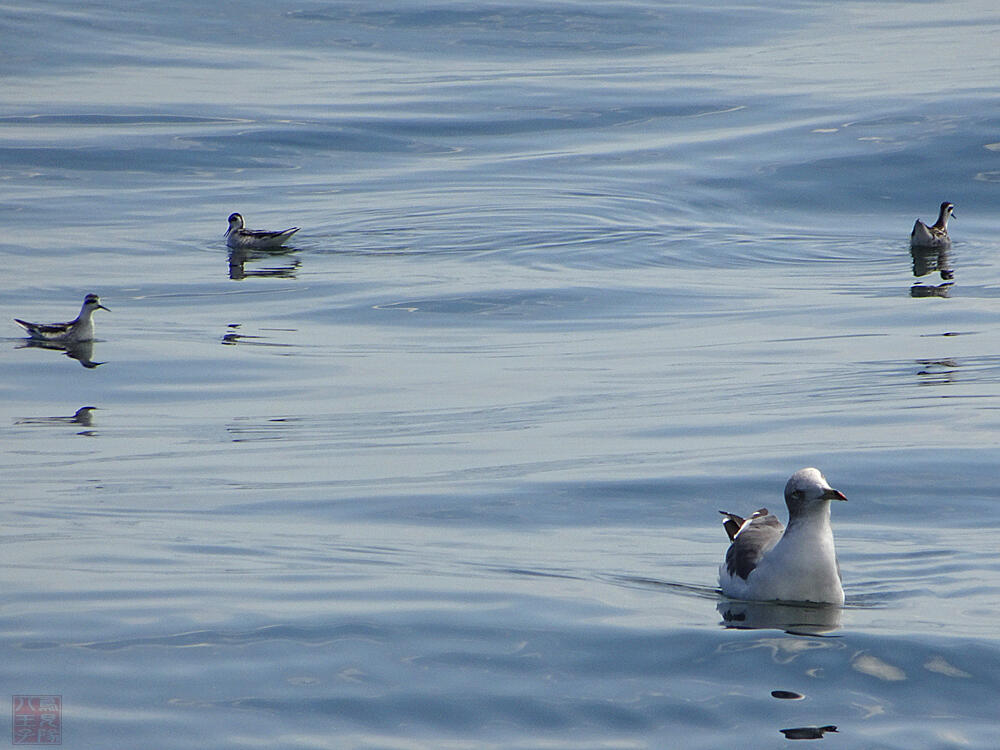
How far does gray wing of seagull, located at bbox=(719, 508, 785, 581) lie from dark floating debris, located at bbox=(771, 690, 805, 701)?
5.15 ft

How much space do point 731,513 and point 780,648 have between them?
2.92m

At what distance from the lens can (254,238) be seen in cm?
2592

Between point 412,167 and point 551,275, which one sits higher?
point 412,167

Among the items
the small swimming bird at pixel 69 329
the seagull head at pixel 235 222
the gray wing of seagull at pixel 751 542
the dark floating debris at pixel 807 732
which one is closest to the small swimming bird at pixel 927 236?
Answer: the seagull head at pixel 235 222

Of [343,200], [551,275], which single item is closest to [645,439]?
[551,275]

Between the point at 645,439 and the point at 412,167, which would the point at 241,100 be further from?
the point at 645,439

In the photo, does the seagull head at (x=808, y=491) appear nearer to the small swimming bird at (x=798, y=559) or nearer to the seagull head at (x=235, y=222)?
the small swimming bird at (x=798, y=559)

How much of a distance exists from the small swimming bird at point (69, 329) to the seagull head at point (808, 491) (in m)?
12.0

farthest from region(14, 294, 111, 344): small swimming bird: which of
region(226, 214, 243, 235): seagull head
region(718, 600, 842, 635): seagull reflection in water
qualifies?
A: region(718, 600, 842, 635): seagull reflection in water

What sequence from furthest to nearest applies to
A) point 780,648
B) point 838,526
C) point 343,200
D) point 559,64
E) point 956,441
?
point 559,64 < point 343,200 < point 956,441 < point 838,526 < point 780,648

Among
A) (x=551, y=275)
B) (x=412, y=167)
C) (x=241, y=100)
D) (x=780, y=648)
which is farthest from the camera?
(x=241, y=100)

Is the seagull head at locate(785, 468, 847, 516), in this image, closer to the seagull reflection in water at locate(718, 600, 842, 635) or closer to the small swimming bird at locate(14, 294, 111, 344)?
the seagull reflection in water at locate(718, 600, 842, 635)

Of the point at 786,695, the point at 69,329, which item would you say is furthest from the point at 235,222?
the point at 786,695

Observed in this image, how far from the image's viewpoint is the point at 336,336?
19234 mm
